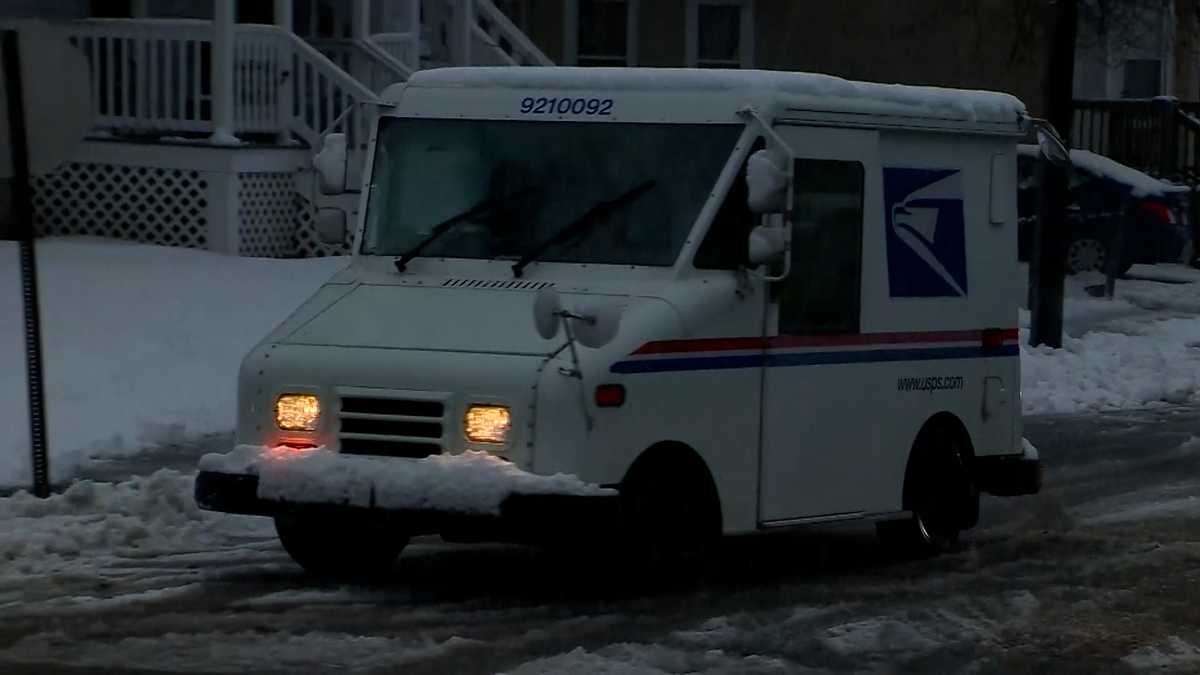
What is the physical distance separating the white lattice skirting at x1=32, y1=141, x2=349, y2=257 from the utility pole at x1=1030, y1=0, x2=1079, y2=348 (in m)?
6.60

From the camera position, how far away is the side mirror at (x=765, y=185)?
1070 centimetres

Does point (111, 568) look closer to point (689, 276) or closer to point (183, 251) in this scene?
point (689, 276)

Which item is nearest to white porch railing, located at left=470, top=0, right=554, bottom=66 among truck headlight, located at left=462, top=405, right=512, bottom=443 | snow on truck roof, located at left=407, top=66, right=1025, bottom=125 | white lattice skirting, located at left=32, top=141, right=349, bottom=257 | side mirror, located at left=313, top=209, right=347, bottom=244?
white lattice skirting, located at left=32, top=141, right=349, bottom=257

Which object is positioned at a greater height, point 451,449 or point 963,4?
point 963,4

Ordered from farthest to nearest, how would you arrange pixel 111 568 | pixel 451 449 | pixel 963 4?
pixel 963 4 → pixel 111 568 → pixel 451 449

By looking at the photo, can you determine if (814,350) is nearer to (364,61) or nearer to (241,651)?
(241,651)

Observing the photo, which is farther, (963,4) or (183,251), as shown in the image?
(963,4)

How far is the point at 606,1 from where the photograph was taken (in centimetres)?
3450

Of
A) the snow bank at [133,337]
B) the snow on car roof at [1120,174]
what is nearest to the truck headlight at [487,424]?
the snow bank at [133,337]

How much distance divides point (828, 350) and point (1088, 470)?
494 centimetres

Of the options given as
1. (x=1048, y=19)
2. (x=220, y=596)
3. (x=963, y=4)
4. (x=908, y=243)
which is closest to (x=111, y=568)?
(x=220, y=596)

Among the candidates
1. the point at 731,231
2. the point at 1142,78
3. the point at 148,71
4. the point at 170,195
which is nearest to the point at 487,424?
the point at 731,231

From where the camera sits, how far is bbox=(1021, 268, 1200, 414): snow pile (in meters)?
20.2

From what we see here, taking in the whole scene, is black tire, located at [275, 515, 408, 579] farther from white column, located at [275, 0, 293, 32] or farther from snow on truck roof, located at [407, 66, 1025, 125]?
white column, located at [275, 0, 293, 32]
